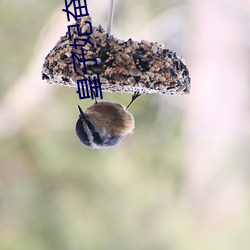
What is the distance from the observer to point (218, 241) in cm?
332

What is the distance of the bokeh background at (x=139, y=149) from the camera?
292 cm

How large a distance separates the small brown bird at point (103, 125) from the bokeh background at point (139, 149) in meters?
1.58

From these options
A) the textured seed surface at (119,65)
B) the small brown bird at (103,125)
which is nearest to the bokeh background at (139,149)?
the small brown bird at (103,125)

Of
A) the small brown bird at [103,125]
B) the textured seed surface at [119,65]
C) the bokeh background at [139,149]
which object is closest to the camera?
the textured seed surface at [119,65]

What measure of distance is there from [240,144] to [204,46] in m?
0.74

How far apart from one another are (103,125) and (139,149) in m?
2.08

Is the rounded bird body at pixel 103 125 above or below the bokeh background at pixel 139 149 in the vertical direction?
below

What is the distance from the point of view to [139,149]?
332cm

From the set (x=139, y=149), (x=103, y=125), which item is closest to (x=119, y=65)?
(x=103, y=125)

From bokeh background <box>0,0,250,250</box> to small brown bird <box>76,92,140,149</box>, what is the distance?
158 cm

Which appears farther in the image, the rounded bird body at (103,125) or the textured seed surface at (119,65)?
the rounded bird body at (103,125)

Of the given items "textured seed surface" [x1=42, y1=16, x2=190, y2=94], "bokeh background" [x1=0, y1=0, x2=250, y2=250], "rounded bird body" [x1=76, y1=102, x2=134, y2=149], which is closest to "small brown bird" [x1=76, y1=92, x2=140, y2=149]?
A: "rounded bird body" [x1=76, y1=102, x2=134, y2=149]

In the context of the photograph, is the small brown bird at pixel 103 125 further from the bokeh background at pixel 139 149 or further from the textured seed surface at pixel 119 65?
the bokeh background at pixel 139 149

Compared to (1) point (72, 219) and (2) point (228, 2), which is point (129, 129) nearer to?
(2) point (228, 2)
